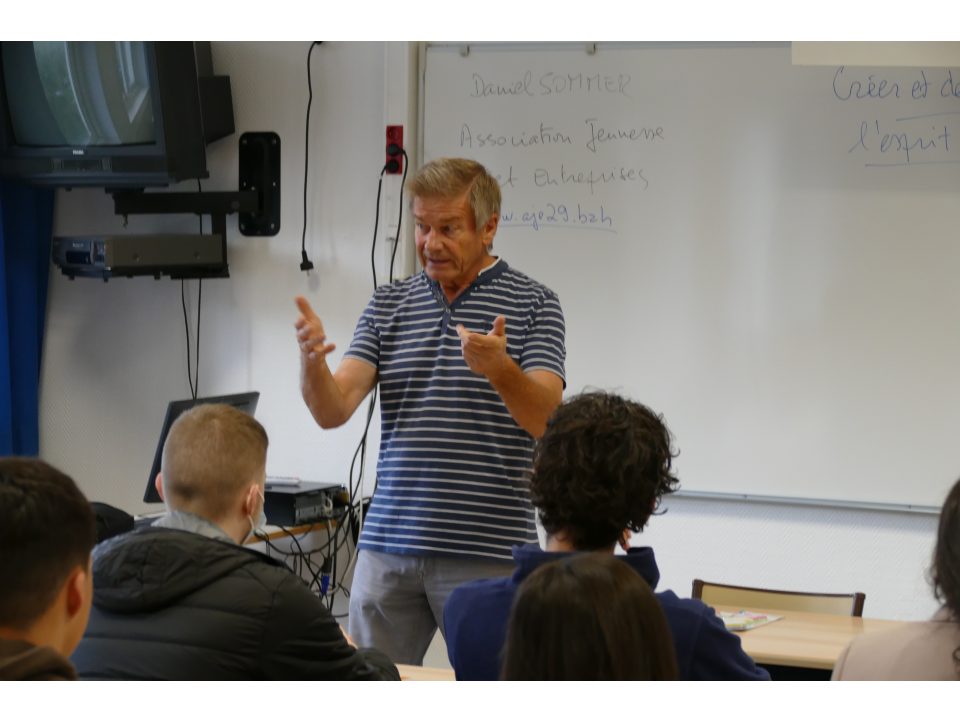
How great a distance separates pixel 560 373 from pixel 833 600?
1.16m

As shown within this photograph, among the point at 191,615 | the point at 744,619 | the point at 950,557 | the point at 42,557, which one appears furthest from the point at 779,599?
the point at 42,557

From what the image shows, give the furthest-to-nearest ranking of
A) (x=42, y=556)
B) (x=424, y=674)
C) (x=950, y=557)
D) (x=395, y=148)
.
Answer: (x=395, y=148), (x=424, y=674), (x=950, y=557), (x=42, y=556)

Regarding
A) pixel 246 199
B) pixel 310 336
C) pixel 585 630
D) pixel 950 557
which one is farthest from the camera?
pixel 246 199

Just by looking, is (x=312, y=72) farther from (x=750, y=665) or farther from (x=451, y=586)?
(x=750, y=665)

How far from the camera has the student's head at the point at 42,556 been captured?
1.20 m

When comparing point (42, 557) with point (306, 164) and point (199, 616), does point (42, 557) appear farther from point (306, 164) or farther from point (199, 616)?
point (306, 164)

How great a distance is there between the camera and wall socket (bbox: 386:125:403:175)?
143 inches

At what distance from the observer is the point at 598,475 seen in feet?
5.13

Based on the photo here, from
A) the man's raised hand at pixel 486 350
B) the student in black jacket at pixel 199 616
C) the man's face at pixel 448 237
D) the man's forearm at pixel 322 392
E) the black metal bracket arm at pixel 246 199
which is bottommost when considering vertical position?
the student in black jacket at pixel 199 616

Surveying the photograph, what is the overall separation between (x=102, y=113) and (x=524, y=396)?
209 cm

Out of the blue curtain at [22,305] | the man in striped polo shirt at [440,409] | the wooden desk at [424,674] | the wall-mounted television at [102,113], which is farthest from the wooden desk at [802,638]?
the blue curtain at [22,305]

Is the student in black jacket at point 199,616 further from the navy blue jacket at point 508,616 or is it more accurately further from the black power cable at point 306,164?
the black power cable at point 306,164

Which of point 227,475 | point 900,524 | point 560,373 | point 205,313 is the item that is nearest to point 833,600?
point 900,524

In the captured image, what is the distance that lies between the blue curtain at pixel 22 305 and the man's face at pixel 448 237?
207 cm
